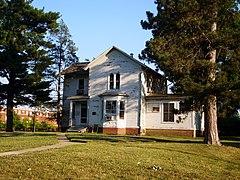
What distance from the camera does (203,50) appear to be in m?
17.7

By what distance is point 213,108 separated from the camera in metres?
17.3

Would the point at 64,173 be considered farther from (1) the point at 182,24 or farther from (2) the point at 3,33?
(2) the point at 3,33

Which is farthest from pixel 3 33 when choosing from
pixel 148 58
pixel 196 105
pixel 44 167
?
pixel 44 167

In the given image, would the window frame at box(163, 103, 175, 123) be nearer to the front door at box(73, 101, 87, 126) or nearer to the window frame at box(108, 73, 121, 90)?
the window frame at box(108, 73, 121, 90)

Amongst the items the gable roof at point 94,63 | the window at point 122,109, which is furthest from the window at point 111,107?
the gable roof at point 94,63

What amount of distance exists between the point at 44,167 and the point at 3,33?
79.3 ft

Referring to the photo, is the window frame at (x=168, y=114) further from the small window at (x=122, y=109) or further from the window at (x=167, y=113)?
the small window at (x=122, y=109)

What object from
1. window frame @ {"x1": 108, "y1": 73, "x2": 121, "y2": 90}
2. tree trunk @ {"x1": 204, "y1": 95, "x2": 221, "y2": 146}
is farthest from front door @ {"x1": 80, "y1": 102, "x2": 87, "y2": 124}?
tree trunk @ {"x1": 204, "y1": 95, "x2": 221, "y2": 146}

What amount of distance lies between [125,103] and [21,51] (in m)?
11.4

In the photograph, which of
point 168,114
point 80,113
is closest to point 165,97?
point 168,114

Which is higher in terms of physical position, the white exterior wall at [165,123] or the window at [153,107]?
the window at [153,107]

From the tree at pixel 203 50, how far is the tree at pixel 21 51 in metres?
17.1

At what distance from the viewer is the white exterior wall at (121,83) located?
29578mm

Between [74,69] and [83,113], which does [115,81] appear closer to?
[83,113]
